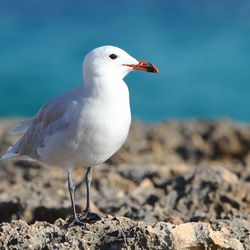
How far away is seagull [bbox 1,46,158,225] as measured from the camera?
221 inches

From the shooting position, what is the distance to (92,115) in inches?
220

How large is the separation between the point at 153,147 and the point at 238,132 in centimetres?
135

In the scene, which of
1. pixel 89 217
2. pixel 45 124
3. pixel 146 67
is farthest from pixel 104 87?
pixel 89 217

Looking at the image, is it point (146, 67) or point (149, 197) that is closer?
point (146, 67)

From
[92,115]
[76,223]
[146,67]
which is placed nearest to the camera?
[76,223]

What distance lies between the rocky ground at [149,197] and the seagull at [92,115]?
1.39 ft

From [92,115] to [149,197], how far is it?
2.24m

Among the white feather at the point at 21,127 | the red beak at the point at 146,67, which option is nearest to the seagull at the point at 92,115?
the red beak at the point at 146,67

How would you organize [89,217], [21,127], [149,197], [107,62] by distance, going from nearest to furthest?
1. [89,217]
2. [107,62]
3. [21,127]
4. [149,197]

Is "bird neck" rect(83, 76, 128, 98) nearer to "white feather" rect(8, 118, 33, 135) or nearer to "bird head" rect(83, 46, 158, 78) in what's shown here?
"bird head" rect(83, 46, 158, 78)

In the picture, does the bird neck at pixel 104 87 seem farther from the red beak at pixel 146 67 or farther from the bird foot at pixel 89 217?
the bird foot at pixel 89 217

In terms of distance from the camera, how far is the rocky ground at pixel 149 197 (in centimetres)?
475

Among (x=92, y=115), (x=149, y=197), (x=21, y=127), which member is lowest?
(x=149, y=197)

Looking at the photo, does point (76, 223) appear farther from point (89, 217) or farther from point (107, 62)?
point (107, 62)
